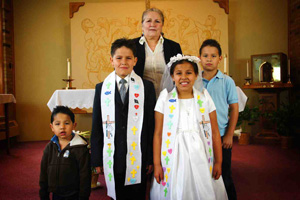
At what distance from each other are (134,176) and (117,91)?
61 cm

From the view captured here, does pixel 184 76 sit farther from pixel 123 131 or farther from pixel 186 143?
pixel 123 131

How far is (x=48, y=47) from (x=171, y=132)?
15.0 ft

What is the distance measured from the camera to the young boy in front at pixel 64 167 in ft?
5.60

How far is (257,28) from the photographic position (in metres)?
5.45

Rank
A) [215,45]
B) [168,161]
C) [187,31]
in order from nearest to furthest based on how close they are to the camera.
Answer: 1. [168,161]
2. [215,45]
3. [187,31]

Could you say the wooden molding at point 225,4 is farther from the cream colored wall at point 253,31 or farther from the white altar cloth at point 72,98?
the white altar cloth at point 72,98

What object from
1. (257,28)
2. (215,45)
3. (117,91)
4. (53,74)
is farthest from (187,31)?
(117,91)

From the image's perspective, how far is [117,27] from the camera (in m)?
5.39

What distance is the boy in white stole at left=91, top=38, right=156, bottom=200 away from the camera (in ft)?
5.84

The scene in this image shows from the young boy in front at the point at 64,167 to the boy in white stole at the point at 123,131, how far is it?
0.10 m

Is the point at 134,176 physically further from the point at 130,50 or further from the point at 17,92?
the point at 17,92

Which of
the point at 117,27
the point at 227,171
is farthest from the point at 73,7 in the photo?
the point at 227,171

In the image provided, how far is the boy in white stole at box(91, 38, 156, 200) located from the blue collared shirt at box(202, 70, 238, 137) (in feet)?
1.62

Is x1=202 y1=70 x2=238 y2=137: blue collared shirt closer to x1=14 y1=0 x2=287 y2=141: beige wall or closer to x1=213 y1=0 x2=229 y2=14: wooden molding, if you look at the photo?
x1=14 y1=0 x2=287 y2=141: beige wall
